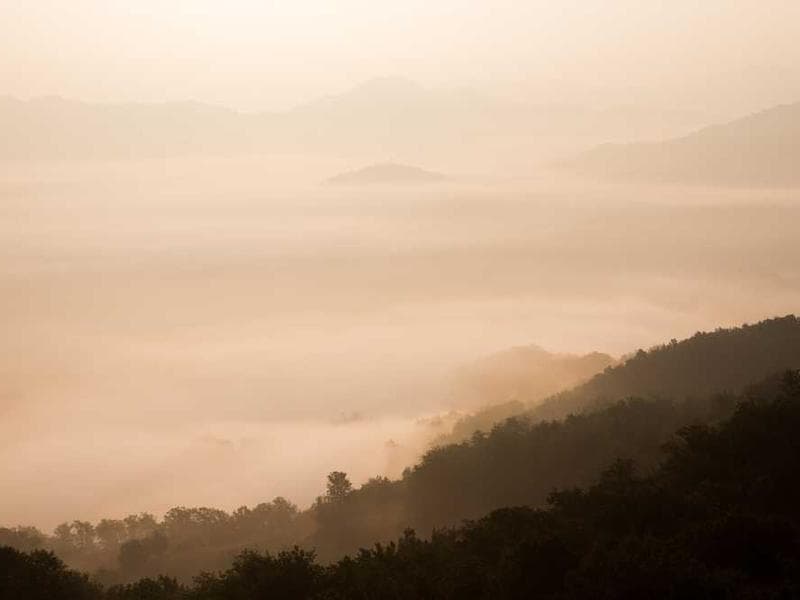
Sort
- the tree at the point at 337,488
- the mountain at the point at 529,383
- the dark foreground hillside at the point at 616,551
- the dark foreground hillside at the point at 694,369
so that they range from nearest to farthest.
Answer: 1. the dark foreground hillside at the point at 616,551
2. the tree at the point at 337,488
3. the dark foreground hillside at the point at 694,369
4. the mountain at the point at 529,383

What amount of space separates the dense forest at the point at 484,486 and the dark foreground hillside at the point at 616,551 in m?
0.30

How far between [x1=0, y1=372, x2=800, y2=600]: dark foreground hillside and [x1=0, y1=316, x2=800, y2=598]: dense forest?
298 mm

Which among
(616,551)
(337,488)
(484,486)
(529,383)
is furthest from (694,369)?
(529,383)

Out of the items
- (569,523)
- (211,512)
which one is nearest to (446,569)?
(569,523)

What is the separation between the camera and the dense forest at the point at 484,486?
116 ft

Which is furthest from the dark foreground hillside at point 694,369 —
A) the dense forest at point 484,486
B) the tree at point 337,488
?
the tree at point 337,488

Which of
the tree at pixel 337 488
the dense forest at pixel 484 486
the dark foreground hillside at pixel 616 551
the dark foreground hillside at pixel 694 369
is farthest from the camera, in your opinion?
the dark foreground hillside at pixel 694 369

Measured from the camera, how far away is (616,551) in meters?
23.5

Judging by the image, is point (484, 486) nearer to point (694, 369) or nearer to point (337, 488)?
point (337, 488)

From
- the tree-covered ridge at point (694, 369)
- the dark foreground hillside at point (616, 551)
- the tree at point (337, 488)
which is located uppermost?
the tree-covered ridge at point (694, 369)

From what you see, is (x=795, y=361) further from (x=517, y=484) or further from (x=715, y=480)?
(x=715, y=480)

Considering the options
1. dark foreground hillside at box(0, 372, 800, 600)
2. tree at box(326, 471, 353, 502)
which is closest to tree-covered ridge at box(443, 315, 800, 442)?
tree at box(326, 471, 353, 502)

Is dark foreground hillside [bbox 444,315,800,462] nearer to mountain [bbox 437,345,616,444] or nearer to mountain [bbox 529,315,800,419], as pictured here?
mountain [bbox 529,315,800,419]

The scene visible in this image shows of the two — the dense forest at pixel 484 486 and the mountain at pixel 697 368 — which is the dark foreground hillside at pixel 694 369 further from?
the dense forest at pixel 484 486
